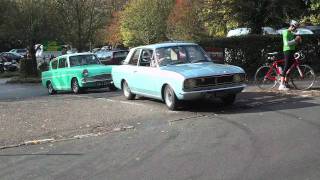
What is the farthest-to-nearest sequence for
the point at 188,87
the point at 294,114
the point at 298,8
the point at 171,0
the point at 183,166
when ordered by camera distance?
the point at 171,0 → the point at 298,8 → the point at 188,87 → the point at 294,114 → the point at 183,166

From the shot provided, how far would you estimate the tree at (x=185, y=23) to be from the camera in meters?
43.7

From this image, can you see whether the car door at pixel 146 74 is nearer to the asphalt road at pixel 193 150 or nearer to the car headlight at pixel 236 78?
the asphalt road at pixel 193 150

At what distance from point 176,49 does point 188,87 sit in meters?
1.96

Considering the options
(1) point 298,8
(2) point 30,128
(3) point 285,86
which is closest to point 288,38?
(3) point 285,86

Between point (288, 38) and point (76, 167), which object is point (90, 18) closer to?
point (288, 38)

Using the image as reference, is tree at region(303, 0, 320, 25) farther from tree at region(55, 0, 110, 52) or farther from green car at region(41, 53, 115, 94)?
tree at region(55, 0, 110, 52)

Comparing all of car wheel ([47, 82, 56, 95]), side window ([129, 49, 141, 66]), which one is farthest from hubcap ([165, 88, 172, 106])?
car wheel ([47, 82, 56, 95])

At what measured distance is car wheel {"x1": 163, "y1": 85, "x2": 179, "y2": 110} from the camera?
1262 cm

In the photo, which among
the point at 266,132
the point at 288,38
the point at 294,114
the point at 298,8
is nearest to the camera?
the point at 266,132

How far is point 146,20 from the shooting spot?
2108 inches

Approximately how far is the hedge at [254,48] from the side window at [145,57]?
6906 mm

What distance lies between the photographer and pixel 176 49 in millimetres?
13938

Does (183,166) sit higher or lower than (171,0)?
lower

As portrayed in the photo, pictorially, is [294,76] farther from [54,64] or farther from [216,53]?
[54,64]
